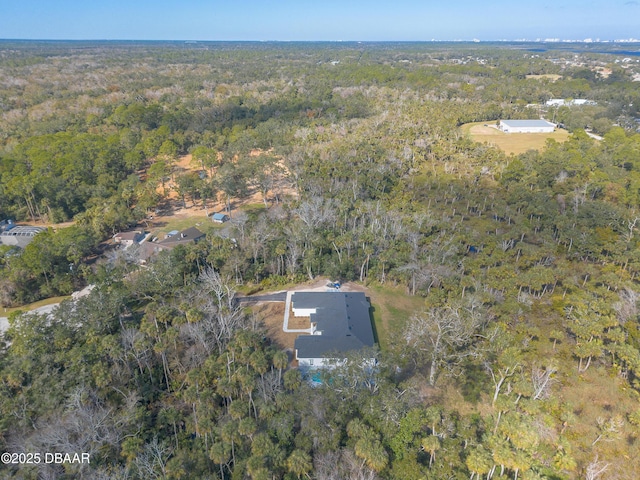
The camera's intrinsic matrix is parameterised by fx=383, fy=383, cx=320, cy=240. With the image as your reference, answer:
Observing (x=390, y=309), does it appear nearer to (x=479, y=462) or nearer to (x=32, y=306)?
(x=479, y=462)

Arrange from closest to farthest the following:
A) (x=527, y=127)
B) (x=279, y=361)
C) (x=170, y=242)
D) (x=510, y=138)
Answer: (x=279, y=361) < (x=170, y=242) < (x=510, y=138) < (x=527, y=127)

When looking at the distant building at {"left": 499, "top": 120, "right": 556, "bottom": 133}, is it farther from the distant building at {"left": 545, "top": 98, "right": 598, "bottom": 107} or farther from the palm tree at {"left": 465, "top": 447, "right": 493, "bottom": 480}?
the palm tree at {"left": 465, "top": 447, "right": 493, "bottom": 480}

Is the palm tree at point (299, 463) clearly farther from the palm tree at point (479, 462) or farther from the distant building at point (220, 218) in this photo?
the distant building at point (220, 218)

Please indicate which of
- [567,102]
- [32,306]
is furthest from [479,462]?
[567,102]

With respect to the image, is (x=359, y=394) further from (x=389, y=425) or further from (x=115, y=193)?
(x=115, y=193)

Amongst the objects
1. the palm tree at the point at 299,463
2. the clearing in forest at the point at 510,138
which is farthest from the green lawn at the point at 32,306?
the clearing in forest at the point at 510,138

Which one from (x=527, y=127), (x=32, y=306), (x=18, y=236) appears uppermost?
(x=527, y=127)
